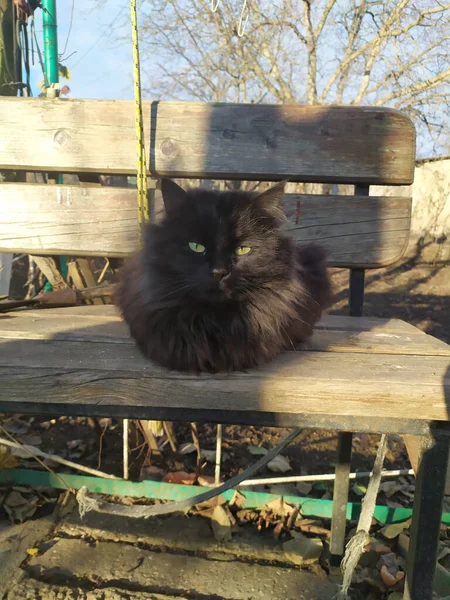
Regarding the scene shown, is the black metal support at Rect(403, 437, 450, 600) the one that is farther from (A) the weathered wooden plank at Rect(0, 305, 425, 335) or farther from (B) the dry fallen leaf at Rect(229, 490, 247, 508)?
(B) the dry fallen leaf at Rect(229, 490, 247, 508)

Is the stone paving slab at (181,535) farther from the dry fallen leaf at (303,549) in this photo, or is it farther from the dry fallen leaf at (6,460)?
the dry fallen leaf at (6,460)

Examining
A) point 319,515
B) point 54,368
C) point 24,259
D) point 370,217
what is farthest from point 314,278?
point 24,259

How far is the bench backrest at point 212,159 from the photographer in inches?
69.7

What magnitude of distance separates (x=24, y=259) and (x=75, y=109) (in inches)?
75.9

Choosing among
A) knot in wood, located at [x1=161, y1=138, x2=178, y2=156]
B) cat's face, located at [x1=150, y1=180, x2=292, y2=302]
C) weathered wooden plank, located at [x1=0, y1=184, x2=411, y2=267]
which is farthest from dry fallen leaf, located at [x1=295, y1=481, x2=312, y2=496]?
knot in wood, located at [x1=161, y1=138, x2=178, y2=156]

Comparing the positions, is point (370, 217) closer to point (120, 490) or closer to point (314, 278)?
point (314, 278)

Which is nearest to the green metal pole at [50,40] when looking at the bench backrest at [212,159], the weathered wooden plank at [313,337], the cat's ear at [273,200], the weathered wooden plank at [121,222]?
the bench backrest at [212,159]

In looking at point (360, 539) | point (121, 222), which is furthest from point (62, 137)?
point (360, 539)

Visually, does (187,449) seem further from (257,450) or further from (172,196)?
(172,196)

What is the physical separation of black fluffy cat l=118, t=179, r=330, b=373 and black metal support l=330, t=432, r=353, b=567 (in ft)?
2.05

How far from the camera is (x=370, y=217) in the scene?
180 centimetres

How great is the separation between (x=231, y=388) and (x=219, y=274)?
0.88 ft

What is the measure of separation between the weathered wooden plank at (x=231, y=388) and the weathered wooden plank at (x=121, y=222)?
891 mm

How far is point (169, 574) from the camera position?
1.50m
